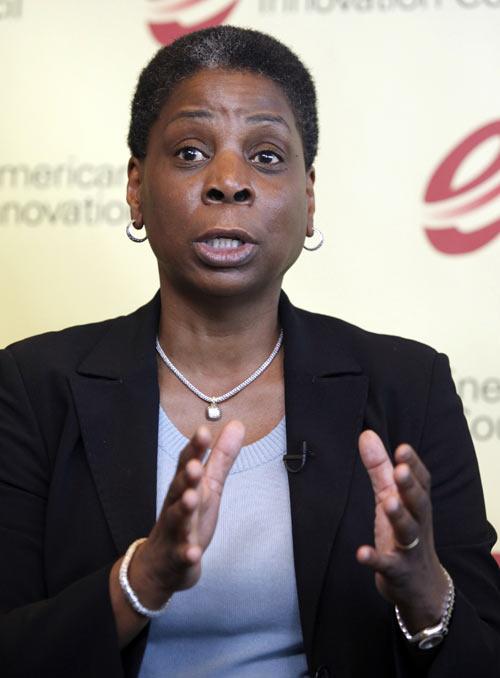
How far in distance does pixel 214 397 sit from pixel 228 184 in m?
0.33

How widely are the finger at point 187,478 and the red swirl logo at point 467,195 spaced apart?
1422 mm

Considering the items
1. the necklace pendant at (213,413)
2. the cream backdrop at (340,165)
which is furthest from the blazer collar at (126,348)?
the cream backdrop at (340,165)

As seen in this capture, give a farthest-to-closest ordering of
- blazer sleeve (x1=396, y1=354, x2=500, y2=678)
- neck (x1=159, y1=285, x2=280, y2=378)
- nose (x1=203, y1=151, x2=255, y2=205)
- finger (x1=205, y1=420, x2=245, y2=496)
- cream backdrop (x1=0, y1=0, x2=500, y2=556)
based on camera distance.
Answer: cream backdrop (x1=0, y1=0, x2=500, y2=556) → neck (x1=159, y1=285, x2=280, y2=378) → nose (x1=203, y1=151, x2=255, y2=205) → blazer sleeve (x1=396, y1=354, x2=500, y2=678) → finger (x1=205, y1=420, x2=245, y2=496)

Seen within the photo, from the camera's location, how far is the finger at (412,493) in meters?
1.37

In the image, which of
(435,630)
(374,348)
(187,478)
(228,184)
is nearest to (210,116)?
(228,184)

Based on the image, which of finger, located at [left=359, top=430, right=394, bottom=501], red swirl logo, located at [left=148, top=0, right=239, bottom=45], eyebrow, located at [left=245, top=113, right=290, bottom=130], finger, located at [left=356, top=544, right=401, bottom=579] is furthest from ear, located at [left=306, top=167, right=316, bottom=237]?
red swirl logo, located at [left=148, top=0, right=239, bottom=45]

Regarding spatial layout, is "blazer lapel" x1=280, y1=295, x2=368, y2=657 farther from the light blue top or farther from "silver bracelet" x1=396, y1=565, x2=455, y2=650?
"silver bracelet" x1=396, y1=565, x2=455, y2=650

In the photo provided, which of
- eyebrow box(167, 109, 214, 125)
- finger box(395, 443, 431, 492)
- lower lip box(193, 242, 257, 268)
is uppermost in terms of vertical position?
eyebrow box(167, 109, 214, 125)

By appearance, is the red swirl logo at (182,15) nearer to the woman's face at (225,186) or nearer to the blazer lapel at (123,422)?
the woman's face at (225,186)

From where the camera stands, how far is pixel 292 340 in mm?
1947

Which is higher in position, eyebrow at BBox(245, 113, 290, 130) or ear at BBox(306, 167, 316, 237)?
eyebrow at BBox(245, 113, 290, 130)

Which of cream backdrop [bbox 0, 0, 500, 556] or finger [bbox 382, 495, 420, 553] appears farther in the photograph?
cream backdrop [bbox 0, 0, 500, 556]

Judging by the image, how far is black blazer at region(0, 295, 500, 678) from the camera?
1586 millimetres

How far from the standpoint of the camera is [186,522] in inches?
54.3
